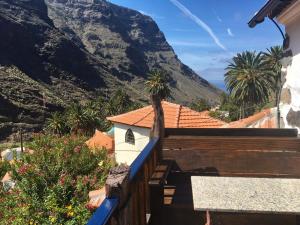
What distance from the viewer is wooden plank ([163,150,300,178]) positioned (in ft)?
15.6

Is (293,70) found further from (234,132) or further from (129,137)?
(129,137)

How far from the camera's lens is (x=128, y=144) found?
30.6 meters

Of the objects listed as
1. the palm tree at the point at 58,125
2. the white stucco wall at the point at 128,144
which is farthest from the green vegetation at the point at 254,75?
the palm tree at the point at 58,125

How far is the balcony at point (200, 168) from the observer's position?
3887 mm

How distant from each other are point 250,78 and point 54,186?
1676 inches

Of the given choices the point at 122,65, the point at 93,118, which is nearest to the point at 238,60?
the point at 93,118

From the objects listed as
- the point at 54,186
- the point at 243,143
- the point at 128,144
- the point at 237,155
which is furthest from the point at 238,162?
the point at 128,144

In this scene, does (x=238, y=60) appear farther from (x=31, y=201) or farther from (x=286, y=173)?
(x=286, y=173)

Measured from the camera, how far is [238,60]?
5362cm

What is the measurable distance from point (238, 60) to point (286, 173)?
50580 millimetres

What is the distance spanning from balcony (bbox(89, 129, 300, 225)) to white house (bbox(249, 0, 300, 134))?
375 mm

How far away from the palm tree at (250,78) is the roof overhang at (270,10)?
4565 centimetres

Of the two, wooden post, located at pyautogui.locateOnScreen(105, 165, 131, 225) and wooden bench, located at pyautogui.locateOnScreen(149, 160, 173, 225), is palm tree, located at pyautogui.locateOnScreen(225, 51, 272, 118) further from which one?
wooden post, located at pyautogui.locateOnScreen(105, 165, 131, 225)

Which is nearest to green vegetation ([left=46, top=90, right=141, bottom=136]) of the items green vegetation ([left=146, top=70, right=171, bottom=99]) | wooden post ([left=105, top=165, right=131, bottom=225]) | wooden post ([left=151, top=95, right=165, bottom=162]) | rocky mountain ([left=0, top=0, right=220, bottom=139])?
green vegetation ([left=146, top=70, right=171, bottom=99])
